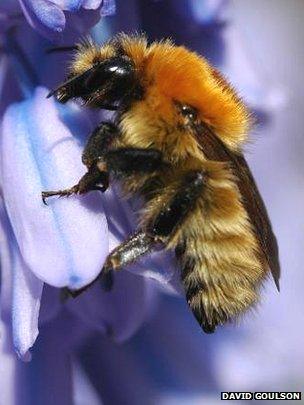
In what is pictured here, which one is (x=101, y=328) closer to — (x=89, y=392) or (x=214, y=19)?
(x=89, y=392)

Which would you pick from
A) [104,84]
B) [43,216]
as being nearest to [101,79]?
[104,84]

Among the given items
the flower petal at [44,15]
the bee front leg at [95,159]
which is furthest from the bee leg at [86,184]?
the flower petal at [44,15]

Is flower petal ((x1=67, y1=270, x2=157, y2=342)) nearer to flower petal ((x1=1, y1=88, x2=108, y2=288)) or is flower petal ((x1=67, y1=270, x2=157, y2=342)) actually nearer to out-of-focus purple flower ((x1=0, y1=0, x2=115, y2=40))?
flower petal ((x1=1, y1=88, x2=108, y2=288))

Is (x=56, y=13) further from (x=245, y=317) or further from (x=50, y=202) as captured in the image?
(x=245, y=317)

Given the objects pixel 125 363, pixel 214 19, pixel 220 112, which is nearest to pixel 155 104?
pixel 220 112

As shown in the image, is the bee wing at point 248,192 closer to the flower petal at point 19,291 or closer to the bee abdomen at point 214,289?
the bee abdomen at point 214,289

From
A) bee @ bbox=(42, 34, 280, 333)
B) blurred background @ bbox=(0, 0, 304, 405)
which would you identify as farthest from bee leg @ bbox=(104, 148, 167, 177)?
blurred background @ bbox=(0, 0, 304, 405)
